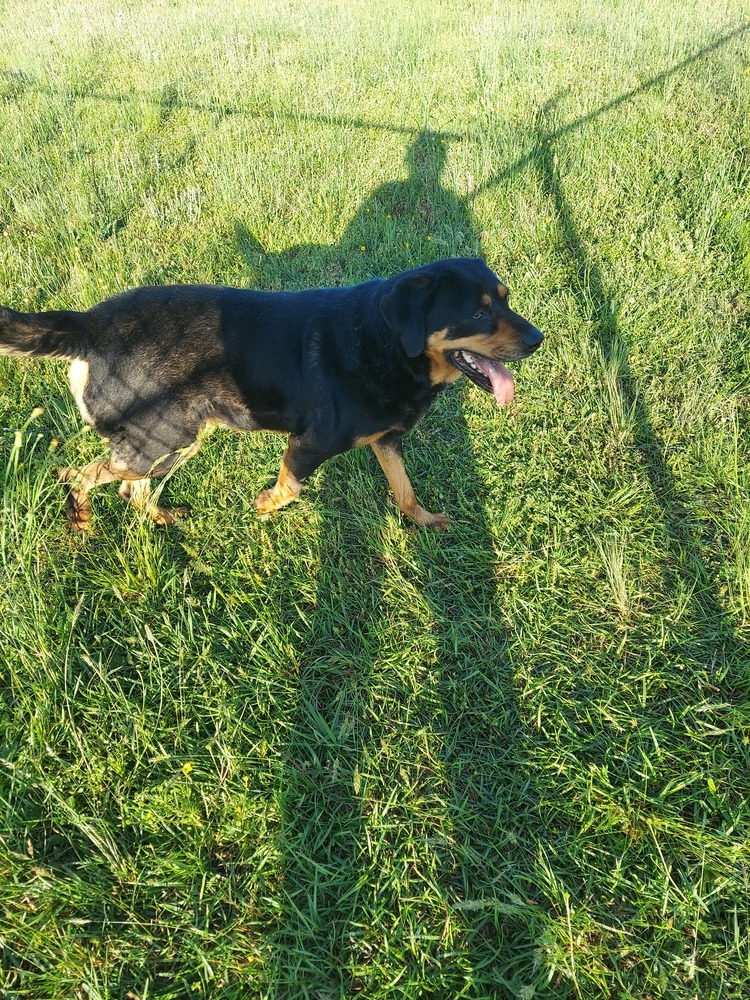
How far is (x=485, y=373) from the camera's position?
315cm

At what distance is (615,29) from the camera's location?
8.38 metres

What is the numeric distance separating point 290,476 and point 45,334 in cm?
134

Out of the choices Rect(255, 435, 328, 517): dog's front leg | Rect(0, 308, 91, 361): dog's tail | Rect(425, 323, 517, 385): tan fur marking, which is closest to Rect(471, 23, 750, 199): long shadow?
Rect(425, 323, 517, 385): tan fur marking

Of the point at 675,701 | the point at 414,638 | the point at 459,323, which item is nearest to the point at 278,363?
the point at 459,323

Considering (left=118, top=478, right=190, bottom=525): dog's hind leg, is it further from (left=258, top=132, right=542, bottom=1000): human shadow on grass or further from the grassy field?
(left=258, top=132, right=542, bottom=1000): human shadow on grass

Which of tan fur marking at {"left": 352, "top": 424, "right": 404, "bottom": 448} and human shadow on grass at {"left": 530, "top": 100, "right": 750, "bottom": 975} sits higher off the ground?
tan fur marking at {"left": 352, "top": 424, "right": 404, "bottom": 448}

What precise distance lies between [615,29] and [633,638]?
9400mm

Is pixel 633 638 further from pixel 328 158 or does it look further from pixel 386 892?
pixel 328 158

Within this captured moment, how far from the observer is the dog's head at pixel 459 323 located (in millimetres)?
2861

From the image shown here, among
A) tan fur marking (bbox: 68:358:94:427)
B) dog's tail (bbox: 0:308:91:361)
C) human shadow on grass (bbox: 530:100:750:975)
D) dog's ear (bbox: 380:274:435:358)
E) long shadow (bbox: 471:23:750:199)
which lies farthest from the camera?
long shadow (bbox: 471:23:750:199)

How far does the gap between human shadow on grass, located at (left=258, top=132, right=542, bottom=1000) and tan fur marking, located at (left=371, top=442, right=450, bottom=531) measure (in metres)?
0.08

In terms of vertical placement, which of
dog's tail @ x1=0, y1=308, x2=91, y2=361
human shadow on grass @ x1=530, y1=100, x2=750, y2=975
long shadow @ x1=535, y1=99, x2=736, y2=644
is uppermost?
dog's tail @ x1=0, y1=308, x2=91, y2=361

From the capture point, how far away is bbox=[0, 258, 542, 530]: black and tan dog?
9.74 ft

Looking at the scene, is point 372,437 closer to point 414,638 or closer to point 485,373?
point 485,373
